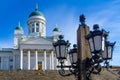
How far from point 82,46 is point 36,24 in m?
56.0

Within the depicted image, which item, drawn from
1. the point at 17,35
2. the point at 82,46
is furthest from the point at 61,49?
the point at 17,35

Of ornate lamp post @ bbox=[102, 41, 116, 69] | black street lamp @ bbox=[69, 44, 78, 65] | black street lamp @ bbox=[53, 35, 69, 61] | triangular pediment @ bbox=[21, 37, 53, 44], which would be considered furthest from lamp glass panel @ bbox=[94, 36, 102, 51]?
triangular pediment @ bbox=[21, 37, 53, 44]

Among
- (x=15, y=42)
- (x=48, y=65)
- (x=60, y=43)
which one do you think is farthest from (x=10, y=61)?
(x=60, y=43)

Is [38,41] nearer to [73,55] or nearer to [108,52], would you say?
[73,55]

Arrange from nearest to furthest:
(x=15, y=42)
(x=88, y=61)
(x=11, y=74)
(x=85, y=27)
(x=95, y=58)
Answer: (x=95, y=58), (x=88, y=61), (x=85, y=27), (x=11, y=74), (x=15, y=42)

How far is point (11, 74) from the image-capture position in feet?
119

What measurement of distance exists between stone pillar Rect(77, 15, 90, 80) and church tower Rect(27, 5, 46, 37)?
54.2 metres

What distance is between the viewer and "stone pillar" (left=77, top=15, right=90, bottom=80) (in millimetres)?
7166

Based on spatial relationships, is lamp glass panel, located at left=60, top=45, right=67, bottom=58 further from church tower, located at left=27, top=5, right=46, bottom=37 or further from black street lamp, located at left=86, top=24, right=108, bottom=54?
church tower, located at left=27, top=5, right=46, bottom=37

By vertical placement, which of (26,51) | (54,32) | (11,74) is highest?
(54,32)

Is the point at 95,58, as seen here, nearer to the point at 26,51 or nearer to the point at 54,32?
the point at 26,51

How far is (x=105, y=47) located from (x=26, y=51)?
51250mm

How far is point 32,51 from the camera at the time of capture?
58.2 metres

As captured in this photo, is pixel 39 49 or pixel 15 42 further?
pixel 15 42
